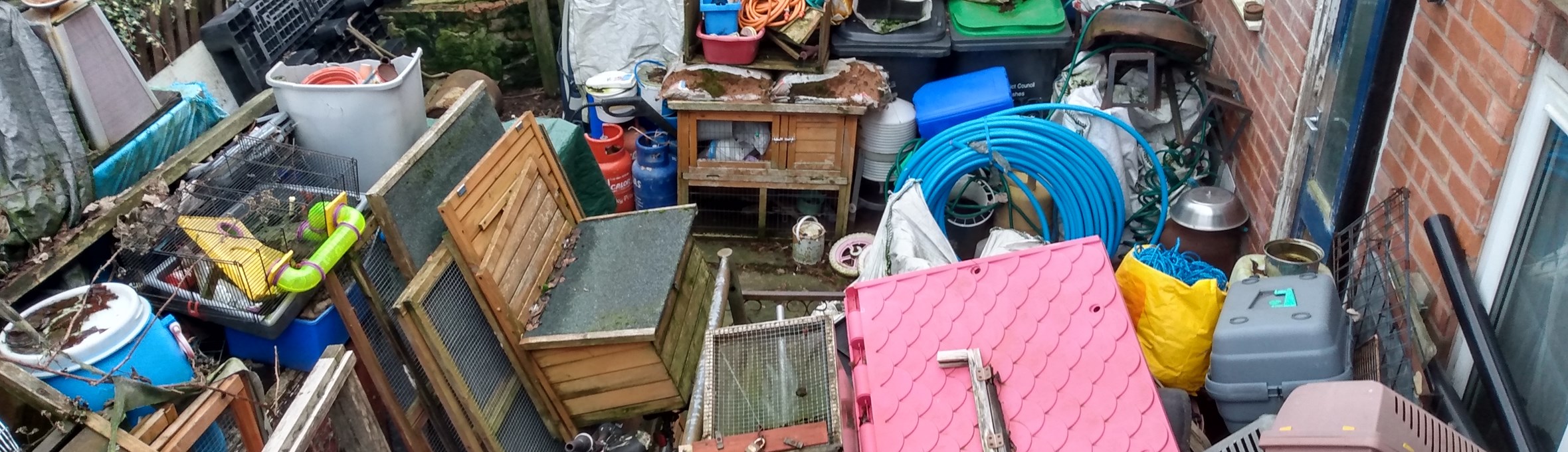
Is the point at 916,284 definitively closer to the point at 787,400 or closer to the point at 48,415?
the point at 787,400

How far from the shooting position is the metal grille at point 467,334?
136 inches

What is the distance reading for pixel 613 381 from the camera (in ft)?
12.8

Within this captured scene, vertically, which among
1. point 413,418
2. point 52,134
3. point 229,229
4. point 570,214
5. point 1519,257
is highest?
point 1519,257

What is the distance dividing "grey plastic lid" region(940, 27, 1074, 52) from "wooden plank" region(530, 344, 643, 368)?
2624 mm

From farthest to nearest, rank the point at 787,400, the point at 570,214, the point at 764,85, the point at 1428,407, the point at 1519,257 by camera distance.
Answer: the point at 764,85, the point at 570,214, the point at 787,400, the point at 1428,407, the point at 1519,257

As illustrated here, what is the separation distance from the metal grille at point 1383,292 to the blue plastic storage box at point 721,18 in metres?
3.32

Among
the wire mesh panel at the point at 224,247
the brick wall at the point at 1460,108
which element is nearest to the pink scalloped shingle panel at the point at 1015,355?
the brick wall at the point at 1460,108

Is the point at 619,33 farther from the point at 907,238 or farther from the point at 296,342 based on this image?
the point at 296,342

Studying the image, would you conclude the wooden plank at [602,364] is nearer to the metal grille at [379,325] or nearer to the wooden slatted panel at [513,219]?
the wooden slatted panel at [513,219]

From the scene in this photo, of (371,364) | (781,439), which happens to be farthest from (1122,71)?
(371,364)

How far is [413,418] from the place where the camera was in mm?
3725

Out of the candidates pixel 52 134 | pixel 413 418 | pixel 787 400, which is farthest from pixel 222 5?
pixel 787 400

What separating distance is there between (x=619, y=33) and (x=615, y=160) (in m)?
1.10

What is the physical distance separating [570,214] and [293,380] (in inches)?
51.0
